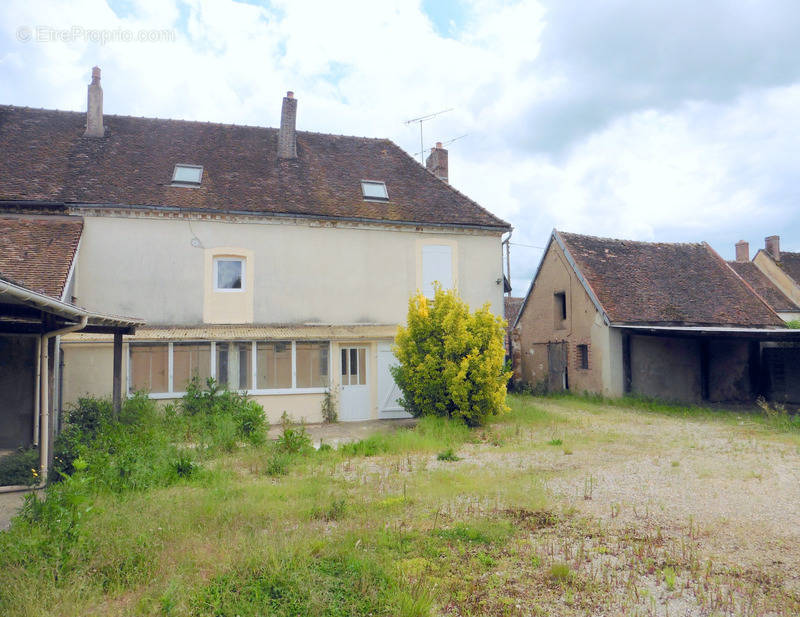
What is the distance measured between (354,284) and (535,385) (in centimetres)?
1024

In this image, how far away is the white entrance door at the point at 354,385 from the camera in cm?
1446

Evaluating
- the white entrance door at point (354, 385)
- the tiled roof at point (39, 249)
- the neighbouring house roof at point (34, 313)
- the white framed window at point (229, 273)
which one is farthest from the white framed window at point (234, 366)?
the neighbouring house roof at point (34, 313)

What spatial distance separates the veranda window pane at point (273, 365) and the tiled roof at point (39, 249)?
186 inches

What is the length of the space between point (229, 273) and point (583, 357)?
39.8 feet

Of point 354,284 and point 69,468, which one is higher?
point 354,284

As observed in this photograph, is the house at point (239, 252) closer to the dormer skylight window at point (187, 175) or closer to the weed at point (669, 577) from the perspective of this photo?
the dormer skylight window at point (187, 175)

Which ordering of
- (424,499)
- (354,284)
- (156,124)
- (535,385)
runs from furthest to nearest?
(535,385)
(156,124)
(354,284)
(424,499)

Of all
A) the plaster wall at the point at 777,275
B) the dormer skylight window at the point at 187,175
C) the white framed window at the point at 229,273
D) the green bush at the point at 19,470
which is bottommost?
the green bush at the point at 19,470

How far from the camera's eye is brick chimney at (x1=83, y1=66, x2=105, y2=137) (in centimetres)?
1516

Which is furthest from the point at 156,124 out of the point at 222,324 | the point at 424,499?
the point at 424,499

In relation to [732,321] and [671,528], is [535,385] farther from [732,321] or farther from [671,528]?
[671,528]

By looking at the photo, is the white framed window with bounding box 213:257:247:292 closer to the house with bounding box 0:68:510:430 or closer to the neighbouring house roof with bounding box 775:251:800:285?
the house with bounding box 0:68:510:430

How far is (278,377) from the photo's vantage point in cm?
1400

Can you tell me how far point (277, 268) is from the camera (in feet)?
47.3
